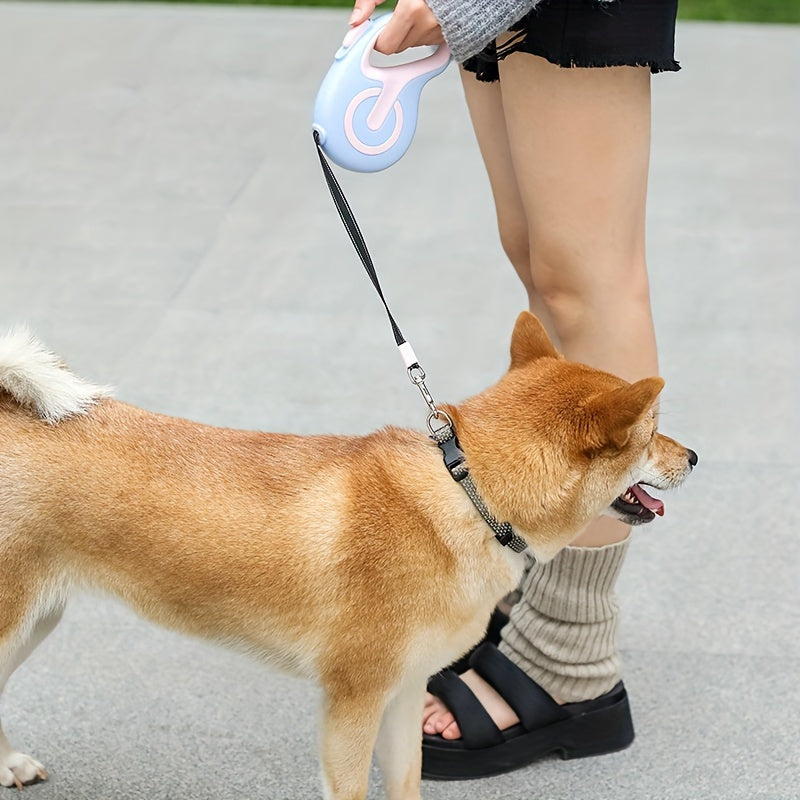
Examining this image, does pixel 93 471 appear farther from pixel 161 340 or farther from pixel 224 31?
pixel 224 31

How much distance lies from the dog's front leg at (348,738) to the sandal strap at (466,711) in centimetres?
41

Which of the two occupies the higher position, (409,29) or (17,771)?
(409,29)

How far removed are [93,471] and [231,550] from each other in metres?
0.29

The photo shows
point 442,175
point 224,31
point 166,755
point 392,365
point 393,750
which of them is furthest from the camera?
point 224,31

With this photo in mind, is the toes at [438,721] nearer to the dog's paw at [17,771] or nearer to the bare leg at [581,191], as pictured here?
the bare leg at [581,191]

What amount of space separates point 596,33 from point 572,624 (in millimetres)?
1223

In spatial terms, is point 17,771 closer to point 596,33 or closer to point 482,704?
point 482,704

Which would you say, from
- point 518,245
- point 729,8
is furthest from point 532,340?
point 729,8

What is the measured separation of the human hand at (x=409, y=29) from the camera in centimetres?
223

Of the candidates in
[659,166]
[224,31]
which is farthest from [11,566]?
[224,31]

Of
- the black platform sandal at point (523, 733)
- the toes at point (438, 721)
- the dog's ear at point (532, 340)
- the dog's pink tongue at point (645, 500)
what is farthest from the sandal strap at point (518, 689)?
the dog's ear at point (532, 340)

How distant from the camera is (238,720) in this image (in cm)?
286

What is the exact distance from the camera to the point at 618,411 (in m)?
2.16

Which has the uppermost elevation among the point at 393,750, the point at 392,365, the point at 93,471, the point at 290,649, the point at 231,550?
the point at 93,471
